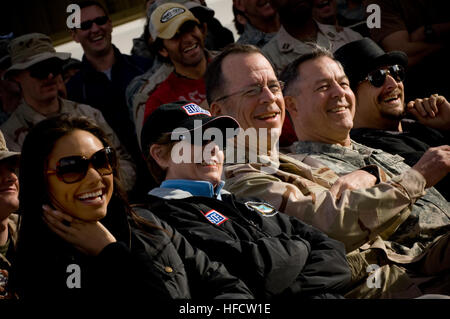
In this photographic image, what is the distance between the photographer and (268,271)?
319 cm

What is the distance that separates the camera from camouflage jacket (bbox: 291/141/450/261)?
4125 millimetres

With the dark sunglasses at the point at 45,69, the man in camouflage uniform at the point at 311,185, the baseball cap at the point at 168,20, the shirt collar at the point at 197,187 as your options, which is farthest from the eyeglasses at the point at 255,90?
the dark sunglasses at the point at 45,69

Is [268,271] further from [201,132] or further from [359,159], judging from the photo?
[359,159]

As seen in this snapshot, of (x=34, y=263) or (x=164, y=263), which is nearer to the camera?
(x=34, y=263)

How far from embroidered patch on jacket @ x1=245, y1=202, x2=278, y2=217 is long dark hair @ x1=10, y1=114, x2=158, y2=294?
695 mm

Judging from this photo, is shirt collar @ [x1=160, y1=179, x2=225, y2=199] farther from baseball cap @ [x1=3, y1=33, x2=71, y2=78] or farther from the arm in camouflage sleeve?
baseball cap @ [x1=3, y1=33, x2=71, y2=78]

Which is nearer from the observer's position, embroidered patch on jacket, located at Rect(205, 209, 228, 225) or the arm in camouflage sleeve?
embroidered patch on jacket, located at Rect(205, 209, 228, 225)

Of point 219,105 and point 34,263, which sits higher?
point 219,105

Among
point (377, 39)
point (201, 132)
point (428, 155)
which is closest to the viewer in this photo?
point (201, 132)

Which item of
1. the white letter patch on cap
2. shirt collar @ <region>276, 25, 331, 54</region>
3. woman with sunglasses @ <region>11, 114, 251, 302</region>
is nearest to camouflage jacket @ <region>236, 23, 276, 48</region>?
shirt collar @ <region>276, 25, 331, 54</region>

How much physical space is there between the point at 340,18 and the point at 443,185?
2340mm

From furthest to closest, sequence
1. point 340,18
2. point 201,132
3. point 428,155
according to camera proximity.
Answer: point 340,18, point 428,155, point 201,132

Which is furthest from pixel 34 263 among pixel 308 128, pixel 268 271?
pixel 308 128

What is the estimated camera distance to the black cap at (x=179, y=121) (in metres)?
3.57
